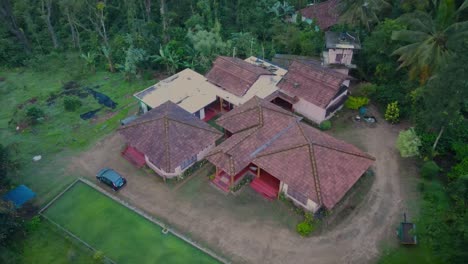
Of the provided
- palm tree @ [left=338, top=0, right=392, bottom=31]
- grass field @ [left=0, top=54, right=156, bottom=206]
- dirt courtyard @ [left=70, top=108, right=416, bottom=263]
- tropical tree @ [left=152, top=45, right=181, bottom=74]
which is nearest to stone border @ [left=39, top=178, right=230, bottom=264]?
dirt courtyard @ [left=70, top=108, right=416, bottom=263]

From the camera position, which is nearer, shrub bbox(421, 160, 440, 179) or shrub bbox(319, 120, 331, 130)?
shrub bbox(421, 160, 440, 179)

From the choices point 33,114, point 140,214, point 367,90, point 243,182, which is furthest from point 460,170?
point 33,114

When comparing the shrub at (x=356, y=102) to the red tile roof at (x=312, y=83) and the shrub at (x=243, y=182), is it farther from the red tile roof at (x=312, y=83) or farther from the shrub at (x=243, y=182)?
the shrub at (x=243, y=182)

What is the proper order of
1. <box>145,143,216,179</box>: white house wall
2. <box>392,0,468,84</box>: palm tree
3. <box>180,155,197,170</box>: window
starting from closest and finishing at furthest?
<box>145,143,216,179</box>: white house wall < <box>180,155,197,170</box>: window < <box>392,0,468,84</box>: palm tree

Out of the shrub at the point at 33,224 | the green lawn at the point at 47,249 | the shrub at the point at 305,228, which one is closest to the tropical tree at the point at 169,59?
the shrub at the point at 33,224

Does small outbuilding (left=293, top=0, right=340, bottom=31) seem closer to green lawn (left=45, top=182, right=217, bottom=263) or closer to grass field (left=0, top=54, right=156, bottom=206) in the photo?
grass field (left=0, top=54, right=156, bottom=206)

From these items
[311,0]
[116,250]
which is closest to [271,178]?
[116,250]
